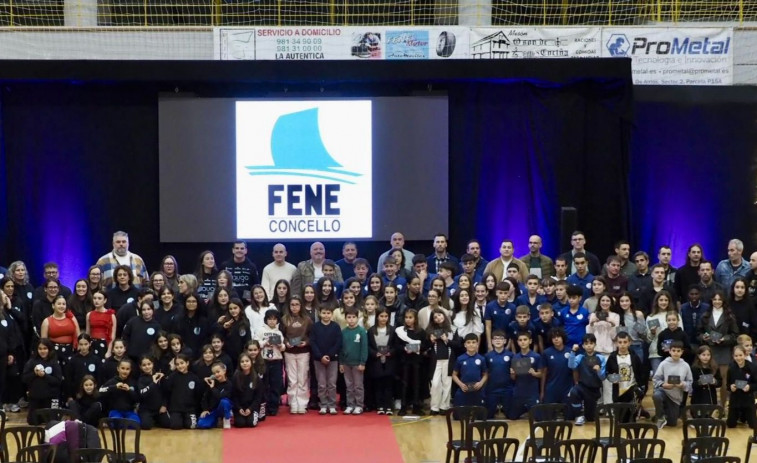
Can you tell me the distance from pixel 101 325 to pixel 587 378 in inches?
221

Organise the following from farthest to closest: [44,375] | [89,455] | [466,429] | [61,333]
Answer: [61,333] → [44,375] → [466,429] → [89,455]

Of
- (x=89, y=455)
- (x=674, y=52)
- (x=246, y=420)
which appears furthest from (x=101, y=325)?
(x=674, y=52)

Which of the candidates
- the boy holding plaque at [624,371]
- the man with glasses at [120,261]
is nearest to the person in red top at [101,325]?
the man with glasses at [120,261]

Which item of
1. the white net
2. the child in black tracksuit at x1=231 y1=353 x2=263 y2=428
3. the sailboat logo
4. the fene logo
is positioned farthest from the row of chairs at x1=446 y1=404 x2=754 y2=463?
the white net

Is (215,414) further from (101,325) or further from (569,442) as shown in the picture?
(569,442)

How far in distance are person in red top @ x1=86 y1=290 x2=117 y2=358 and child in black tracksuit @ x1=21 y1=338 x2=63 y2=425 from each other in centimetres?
55

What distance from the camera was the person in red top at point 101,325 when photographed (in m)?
14.1

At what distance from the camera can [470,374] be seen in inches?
559

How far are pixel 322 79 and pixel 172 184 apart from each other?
8.31 ft

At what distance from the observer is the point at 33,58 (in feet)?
55.7

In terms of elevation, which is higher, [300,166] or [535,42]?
[535,42]

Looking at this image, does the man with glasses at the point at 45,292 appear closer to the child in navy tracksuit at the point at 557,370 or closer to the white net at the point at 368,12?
the white net at the point at 368,12

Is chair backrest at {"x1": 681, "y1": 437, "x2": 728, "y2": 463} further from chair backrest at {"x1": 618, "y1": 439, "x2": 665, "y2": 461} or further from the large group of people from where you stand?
the large group of people

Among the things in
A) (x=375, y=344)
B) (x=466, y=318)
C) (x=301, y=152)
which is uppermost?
(x=301, y=152)
